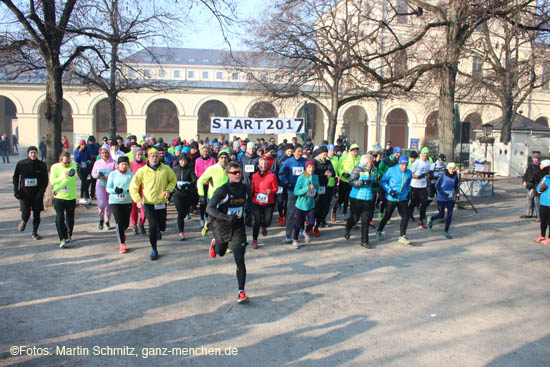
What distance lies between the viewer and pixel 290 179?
8.83 meters

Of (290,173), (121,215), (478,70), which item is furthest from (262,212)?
(478,70)

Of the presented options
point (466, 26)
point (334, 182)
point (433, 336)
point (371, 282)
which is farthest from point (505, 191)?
point (433, 336)

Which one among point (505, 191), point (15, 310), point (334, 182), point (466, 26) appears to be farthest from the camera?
point (505, 191)

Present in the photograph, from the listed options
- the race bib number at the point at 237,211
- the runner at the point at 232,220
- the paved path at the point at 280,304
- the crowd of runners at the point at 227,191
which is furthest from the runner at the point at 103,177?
the race bib number at the point at 237,211

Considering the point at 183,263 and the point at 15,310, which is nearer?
the point at 15,310

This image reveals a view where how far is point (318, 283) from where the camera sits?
6355 mm

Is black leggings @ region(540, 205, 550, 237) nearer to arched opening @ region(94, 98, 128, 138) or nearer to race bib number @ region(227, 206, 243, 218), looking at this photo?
race bib number @ region(227, 206, 243, 218)

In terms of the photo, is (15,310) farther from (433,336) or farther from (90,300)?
(433,336)

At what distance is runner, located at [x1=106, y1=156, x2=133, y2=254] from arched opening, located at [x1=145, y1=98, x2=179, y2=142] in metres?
36.0

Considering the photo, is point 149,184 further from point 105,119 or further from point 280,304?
point 105,119

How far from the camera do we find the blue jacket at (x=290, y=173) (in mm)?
8797

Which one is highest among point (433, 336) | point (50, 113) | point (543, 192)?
point (50, 113)

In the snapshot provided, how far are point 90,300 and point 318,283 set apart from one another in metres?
3.16

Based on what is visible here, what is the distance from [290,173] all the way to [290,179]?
0.13m
